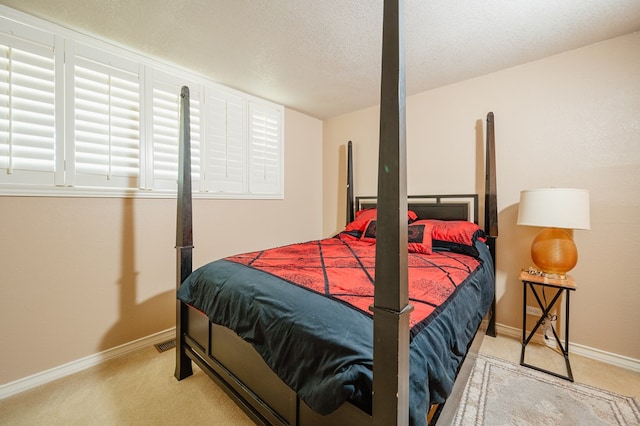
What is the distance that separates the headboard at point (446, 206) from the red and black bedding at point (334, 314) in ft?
2.48

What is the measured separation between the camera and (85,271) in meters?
1.99

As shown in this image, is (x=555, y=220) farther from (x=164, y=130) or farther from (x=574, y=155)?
(x=164, y=130)

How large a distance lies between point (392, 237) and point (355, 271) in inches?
35.2

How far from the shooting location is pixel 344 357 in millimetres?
859

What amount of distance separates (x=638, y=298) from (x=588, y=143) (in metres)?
1.21

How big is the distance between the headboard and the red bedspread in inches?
26.3

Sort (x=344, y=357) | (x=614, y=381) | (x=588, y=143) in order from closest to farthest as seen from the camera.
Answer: (x=344, y=357) < (x=614, y=381) < (x=588, y=143)

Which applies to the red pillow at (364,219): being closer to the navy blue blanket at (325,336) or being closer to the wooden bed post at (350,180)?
the wooden bed post at (350,180)

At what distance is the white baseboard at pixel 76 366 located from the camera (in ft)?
5.56

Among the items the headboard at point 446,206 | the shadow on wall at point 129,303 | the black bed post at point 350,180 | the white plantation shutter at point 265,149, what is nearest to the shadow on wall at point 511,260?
the headboard at point 446,206

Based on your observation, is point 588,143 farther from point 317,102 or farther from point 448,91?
point 317,102

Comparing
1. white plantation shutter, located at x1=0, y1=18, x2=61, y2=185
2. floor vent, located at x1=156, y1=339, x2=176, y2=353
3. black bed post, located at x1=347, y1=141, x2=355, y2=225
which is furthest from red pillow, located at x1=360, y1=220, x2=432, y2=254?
white plantation shutter, located at x1=0, y1=18, x2=61, y2=185

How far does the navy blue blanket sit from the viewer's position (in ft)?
2.72

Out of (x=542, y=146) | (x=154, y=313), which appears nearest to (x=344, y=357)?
(x=154, y=313)
